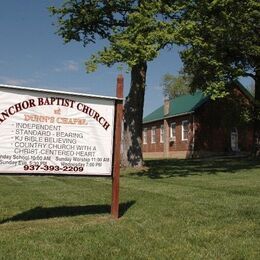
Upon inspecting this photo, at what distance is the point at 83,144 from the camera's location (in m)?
9.86

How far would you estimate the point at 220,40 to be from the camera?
102 feet

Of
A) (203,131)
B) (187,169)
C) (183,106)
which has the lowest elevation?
(187,169)

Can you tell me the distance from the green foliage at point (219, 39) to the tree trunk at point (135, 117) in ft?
8.47

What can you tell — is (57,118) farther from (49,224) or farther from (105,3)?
(105,3)

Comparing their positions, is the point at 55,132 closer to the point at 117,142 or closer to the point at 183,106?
the point at 117,142

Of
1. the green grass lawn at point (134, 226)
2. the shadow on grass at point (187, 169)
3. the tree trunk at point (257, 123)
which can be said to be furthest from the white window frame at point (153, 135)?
the green grass lawn at point (134, 226)

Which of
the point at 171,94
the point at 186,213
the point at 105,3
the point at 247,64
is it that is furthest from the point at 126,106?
the point at 171,94

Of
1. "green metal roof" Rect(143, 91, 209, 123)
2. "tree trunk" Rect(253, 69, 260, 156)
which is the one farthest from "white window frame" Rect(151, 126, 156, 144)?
"tree trunk" Rect(253, 69, 260, 156)

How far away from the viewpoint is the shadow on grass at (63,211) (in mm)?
10109

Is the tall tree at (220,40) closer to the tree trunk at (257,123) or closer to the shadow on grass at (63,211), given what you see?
the tree trunk at (257,123)

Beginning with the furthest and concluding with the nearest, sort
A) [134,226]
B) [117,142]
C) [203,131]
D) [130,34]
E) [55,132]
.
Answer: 1. [203,131]
2. [130,34]
3. [117,142]
4. [55,132]
5. [134,226]

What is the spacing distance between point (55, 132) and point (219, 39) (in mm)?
22709

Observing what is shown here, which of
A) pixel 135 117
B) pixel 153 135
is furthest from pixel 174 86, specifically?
pixel 135 117

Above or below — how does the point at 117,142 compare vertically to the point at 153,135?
below
